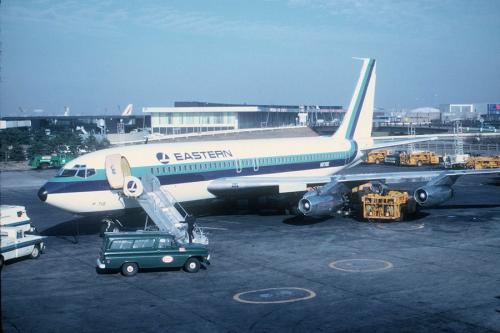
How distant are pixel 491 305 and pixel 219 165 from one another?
22.0 metres

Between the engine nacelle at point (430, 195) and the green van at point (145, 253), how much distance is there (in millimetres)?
17533

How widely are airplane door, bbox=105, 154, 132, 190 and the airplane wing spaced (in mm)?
6565

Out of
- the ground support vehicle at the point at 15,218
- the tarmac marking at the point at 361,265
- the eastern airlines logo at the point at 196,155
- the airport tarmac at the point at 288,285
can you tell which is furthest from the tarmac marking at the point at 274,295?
the eastern airlines logo at the point at 196,155

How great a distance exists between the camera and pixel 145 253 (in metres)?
23.5

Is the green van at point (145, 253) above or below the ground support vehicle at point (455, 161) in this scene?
below

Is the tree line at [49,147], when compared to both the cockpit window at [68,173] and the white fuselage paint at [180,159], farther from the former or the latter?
the cockpit window at [68,173]

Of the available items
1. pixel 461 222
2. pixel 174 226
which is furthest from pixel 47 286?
pixel 461 222

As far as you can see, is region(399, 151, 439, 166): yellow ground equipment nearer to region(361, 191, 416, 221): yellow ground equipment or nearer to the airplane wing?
the airplane wing

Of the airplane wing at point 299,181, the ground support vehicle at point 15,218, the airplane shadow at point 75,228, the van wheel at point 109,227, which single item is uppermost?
the airplane wing at point 299,181

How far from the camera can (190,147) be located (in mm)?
36781

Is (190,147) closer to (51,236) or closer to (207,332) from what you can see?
(51,236)

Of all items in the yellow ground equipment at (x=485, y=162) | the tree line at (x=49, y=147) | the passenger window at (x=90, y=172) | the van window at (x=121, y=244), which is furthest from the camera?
the tree line at (x=49, y=147)

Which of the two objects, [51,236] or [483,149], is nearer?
[51,236]

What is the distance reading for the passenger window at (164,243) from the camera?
23906 millimetres
